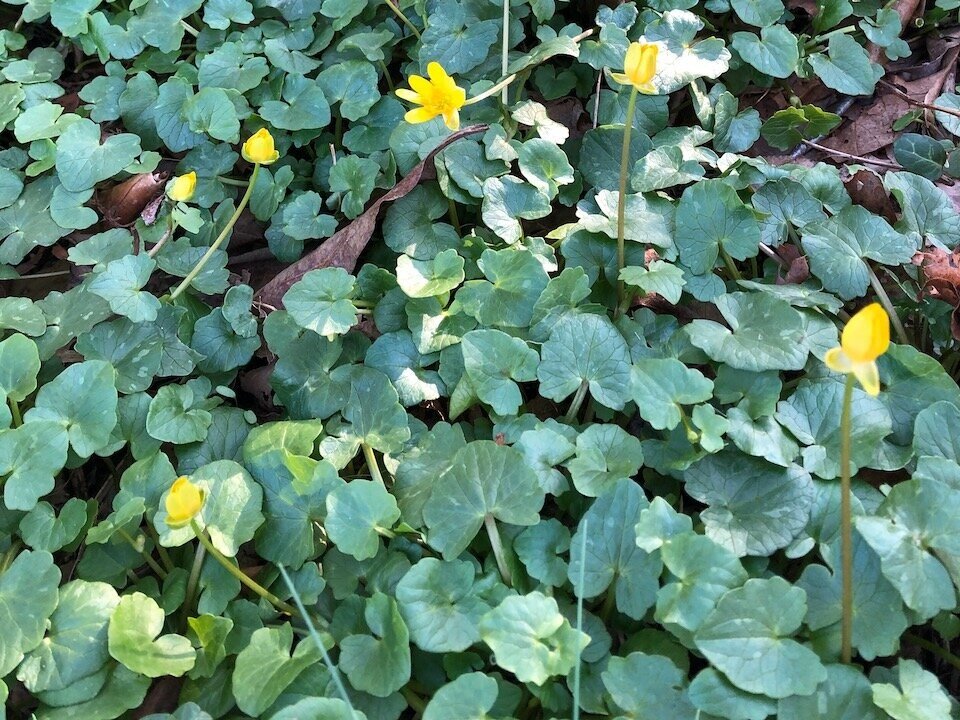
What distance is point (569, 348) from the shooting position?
5.20 ft

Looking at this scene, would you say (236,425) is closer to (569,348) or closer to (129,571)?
(129,571)

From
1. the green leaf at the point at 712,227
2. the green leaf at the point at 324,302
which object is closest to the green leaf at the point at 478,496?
→ the green leaf at the point at 324,302

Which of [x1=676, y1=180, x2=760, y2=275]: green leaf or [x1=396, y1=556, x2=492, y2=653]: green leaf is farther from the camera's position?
[x1=676, y1=180, x2=760, y2=275]: green leaf

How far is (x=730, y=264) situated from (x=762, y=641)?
86 centimetres

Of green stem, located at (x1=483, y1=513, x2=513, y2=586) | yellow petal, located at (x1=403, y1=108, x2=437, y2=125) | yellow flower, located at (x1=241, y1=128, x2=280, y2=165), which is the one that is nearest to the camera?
green stem, located at (x1=483, y1=513, x2=513, y2=586)

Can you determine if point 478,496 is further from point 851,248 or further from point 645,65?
point 851,248

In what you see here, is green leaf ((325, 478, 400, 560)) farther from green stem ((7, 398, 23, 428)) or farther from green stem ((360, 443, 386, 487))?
green stem ((7, 398, 23, 428))

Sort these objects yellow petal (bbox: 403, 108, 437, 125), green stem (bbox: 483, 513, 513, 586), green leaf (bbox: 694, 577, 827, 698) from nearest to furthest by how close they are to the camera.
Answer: green leaf (bbox: 694, 577, 827, 698)
green stem (bbox: 483, 513, 513, 586)
yellow petal (bbox: 403, 108, 437, 125)

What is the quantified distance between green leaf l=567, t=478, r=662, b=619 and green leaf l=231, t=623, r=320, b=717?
1.63 feet

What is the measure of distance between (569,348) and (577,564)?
1.47ft

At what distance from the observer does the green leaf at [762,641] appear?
1196 mm

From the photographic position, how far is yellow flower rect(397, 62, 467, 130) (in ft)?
5.16

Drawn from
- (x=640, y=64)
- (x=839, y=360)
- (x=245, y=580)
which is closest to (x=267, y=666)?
(x=245, y=580)

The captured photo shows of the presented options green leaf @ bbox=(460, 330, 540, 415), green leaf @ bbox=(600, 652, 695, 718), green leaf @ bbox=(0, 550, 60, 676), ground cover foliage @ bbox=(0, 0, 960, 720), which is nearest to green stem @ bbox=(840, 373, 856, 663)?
ground cover foliage @ bbox=(0, 0, 960, 720)
